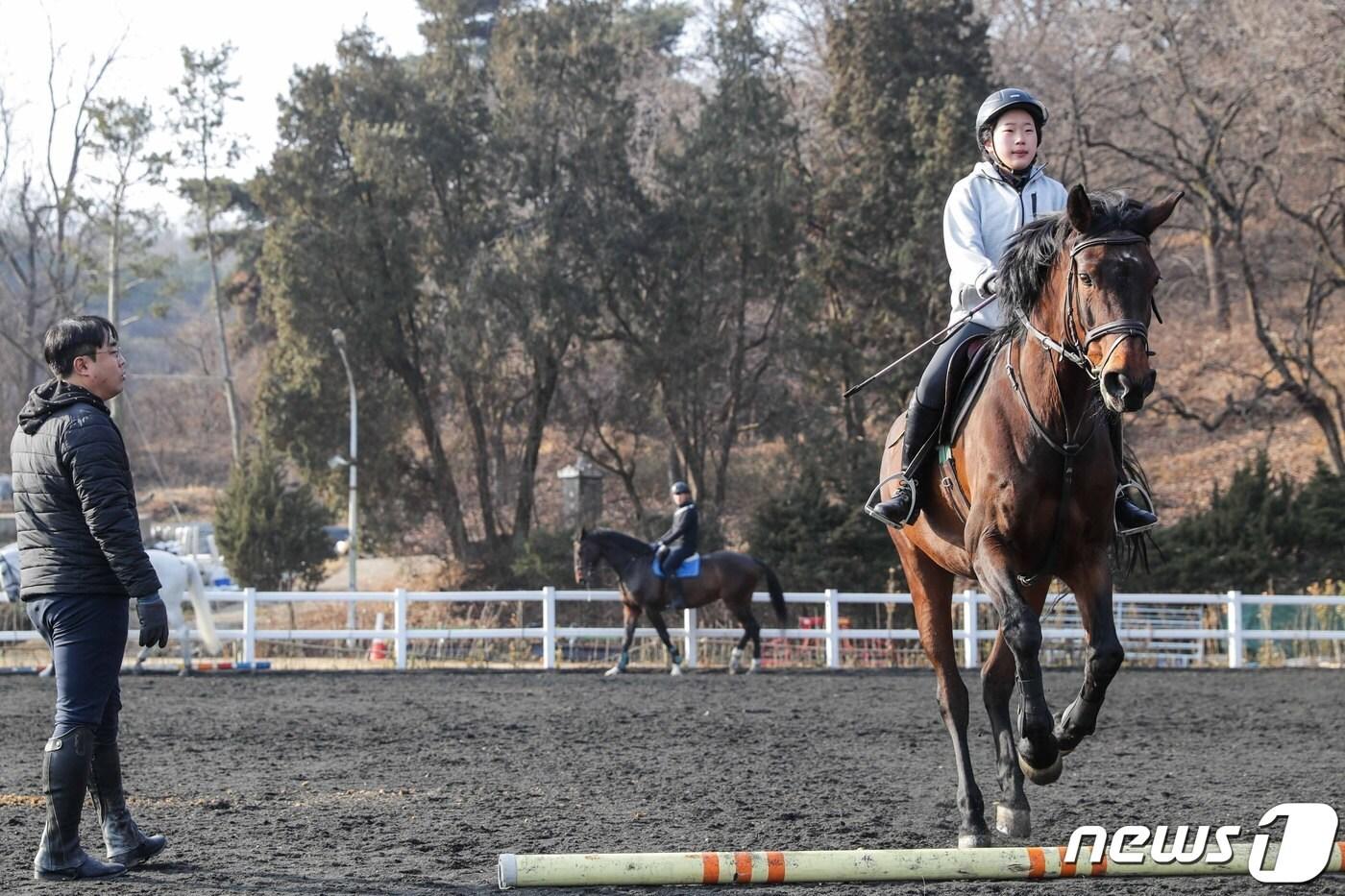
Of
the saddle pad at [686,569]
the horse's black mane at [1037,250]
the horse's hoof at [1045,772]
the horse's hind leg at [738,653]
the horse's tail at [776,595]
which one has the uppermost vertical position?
the horse's black mane at [1037,250]

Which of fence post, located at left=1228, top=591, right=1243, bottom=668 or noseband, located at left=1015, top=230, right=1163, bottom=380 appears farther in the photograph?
fence post, located at left=1228, top=591, right=1243, bottom=668

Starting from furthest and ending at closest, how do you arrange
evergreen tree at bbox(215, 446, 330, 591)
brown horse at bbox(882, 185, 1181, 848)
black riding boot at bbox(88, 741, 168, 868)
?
evergreen tree at bbox(215, 446, 330, 591) → black riding boot at bbox(88, 741, 168, 868) → brown horse at bbox(882, 185, 1181, 848)

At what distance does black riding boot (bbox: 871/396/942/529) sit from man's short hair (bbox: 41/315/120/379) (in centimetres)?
341

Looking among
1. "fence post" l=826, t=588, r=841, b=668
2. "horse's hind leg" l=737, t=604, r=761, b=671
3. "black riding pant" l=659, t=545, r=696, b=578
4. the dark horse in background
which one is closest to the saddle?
"black riding pant" l=659, t=545, r=696, b=578

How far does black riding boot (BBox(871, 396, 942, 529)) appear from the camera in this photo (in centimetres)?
688

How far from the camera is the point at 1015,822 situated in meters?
6.70

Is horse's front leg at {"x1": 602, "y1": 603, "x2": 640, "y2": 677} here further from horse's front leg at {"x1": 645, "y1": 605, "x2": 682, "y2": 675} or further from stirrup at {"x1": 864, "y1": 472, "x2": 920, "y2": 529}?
stirrup at {"x1": 864, "y1": 472, "x2": 920, "y2": 529}

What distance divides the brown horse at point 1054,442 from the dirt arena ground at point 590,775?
2.49 ft

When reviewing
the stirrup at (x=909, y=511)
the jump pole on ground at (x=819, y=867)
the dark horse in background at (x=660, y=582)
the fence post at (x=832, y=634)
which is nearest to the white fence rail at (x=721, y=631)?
the fence post at (x=832, y=634)

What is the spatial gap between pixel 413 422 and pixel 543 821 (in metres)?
29.3

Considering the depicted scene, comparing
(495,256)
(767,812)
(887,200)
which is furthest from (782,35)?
(767,812)

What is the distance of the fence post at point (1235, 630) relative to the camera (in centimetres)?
2223

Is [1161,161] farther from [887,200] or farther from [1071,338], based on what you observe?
[1071,338]

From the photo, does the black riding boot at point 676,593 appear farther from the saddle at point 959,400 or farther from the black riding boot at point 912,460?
the saddle at point 959,400
